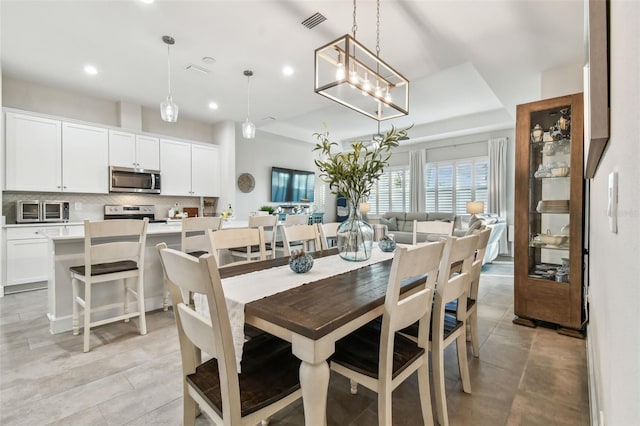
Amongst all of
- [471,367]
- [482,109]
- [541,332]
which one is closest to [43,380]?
[471,367]

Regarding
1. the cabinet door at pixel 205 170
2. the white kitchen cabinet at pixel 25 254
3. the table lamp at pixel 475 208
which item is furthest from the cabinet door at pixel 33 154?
the table lamp at pixel 475 208

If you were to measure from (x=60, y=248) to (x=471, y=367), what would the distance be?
346 cm

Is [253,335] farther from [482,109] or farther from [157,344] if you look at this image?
[482,109]

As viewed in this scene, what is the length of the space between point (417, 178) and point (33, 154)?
7.64m

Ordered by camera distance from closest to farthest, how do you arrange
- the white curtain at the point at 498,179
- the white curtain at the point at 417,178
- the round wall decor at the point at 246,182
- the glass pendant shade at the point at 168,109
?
the glass pendant shade at the point at 168,109 < the white curtain at the point at 498,179 < the round wall decor at the point at 246,182 < the white curtain at the point at 417,178

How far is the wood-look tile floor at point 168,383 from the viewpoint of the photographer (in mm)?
1641

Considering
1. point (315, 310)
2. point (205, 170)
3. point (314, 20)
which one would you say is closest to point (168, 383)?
point (315, 310)

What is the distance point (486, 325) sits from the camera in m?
2.88

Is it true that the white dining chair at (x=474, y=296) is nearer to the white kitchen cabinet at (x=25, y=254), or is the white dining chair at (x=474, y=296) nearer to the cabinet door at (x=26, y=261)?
the white kitchen cabinet at (x=25, y=254)

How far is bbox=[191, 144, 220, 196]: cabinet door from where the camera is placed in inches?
241

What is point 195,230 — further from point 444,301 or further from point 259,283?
point 444,301

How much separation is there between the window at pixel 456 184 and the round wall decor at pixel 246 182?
4468 mm

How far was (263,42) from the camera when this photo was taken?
3.25m

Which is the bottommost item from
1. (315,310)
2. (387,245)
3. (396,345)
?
(396,345)
